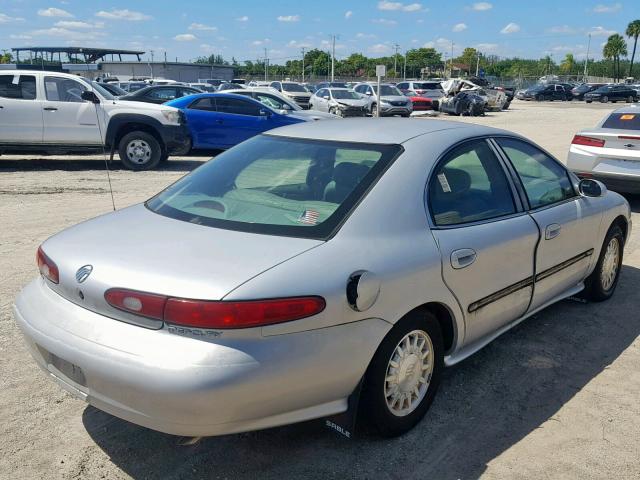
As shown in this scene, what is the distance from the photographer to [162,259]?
8.89 feet

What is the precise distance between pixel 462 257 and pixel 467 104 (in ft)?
102

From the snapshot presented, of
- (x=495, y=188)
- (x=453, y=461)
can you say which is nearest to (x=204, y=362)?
(x=453, y=461)

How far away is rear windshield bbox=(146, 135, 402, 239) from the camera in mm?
3057

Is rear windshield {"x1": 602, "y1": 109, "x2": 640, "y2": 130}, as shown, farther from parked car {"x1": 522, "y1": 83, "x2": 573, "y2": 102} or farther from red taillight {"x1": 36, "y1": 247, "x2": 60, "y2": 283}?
parked car {"x1": 522, "y1": 83, "x2": 573, "y2": 102}

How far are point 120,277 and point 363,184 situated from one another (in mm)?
1244

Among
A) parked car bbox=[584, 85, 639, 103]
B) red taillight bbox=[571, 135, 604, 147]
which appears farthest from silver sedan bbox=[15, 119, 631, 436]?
parked car bbox=[584, 85, 639, 103]

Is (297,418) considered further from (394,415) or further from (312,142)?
(312,142)

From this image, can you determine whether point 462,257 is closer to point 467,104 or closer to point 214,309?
point 214,309

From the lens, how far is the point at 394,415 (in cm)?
314

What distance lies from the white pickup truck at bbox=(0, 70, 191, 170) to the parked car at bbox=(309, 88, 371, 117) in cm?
1382

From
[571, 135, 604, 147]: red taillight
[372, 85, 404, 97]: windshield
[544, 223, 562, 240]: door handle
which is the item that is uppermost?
[372, 85, 404, 97]: windshield

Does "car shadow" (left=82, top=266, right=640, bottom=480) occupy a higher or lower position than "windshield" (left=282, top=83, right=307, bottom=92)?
lower

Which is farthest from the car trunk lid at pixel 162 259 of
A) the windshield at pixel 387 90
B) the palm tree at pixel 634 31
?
the palm tree at pixel 634 31

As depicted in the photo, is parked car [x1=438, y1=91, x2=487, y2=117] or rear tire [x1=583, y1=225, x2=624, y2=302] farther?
parked car [x1=438, y1=91, x2=487, y2=117]
